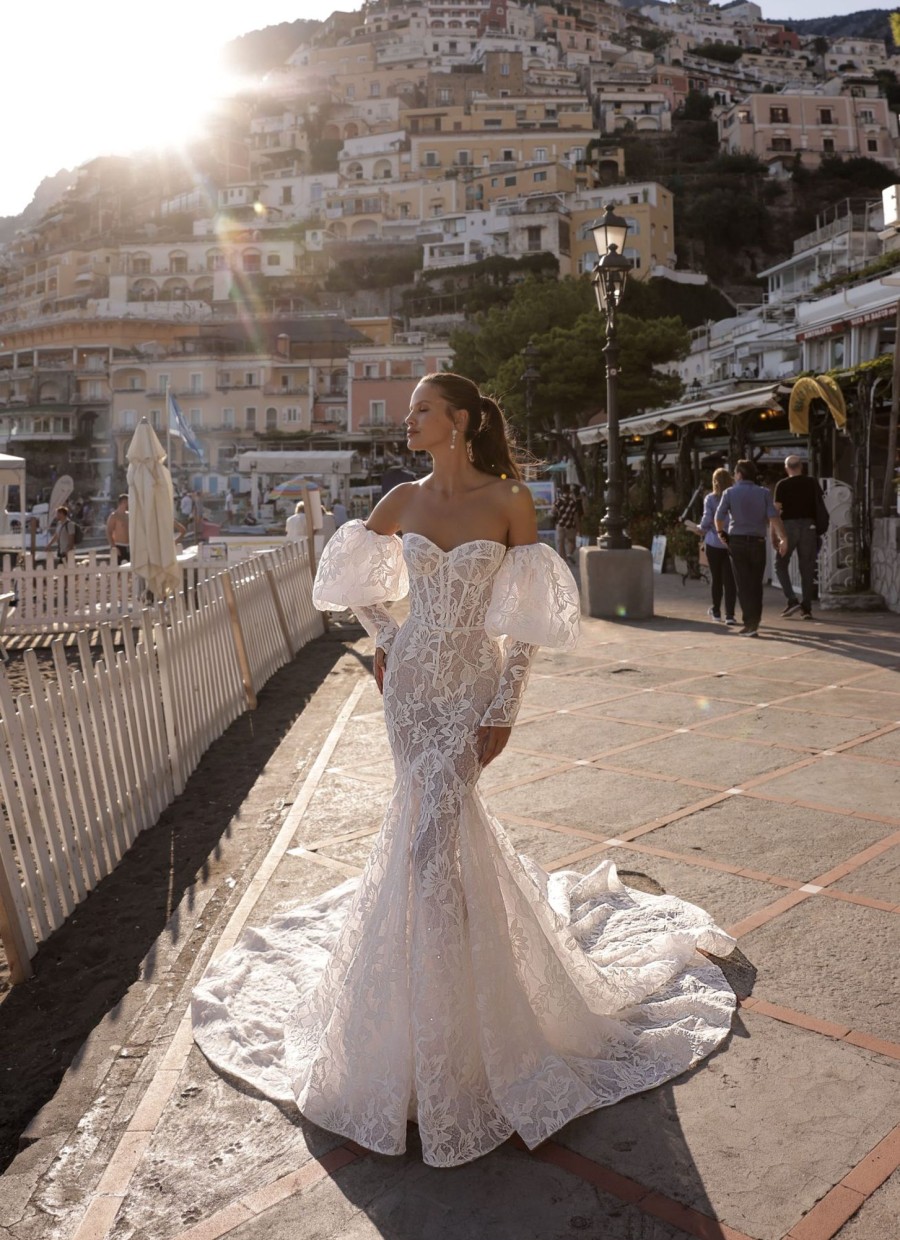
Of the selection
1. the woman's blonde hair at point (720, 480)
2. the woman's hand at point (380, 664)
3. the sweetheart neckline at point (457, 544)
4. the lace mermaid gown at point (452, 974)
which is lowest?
the lace mermaid gown at point (452, 974)

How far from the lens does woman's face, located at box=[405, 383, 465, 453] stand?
2869 millimetres

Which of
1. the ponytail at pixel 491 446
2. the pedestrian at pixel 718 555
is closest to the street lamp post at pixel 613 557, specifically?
the pedestrian at pixel 718 555

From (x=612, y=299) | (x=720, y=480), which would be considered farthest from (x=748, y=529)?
(x=612, y=299)

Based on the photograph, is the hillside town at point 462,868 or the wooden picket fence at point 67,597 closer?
the hillside town at point 462,868

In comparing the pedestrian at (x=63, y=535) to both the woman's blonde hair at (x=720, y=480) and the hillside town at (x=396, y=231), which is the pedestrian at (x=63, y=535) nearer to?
the hillside town at (x=396, y=231)

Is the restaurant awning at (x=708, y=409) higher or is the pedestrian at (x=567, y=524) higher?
the restaurant awning at (x=708, y=409)

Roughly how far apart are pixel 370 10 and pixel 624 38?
100 ft

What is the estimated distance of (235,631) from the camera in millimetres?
7719

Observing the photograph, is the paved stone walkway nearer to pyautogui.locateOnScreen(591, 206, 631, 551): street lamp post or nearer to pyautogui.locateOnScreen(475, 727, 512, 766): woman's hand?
pyautogui.locateOnScreen(475, 727, 512, 766): woman's hand

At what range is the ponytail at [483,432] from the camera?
2926 mm

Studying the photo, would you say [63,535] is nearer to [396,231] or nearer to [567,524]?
[567,524]

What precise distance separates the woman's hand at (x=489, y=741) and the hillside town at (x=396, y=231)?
19.4 meters

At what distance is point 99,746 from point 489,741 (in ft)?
7.75

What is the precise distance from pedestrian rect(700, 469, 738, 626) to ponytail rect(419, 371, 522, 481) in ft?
26.6
